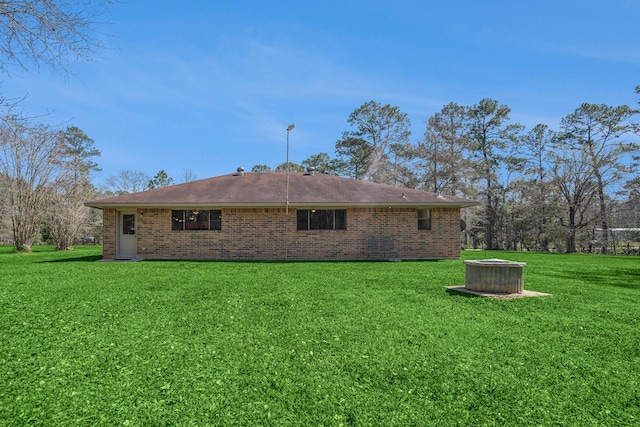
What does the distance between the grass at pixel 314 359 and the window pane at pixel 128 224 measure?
8375 mm

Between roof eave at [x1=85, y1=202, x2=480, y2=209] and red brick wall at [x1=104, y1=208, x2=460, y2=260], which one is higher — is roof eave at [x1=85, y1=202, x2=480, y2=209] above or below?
above

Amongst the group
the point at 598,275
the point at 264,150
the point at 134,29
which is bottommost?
the point at 598,275

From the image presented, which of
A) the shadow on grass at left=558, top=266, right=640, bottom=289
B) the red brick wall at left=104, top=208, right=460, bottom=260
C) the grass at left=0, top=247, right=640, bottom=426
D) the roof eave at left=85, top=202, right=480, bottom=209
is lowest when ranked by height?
Answer: the shadow on grass at left=558, top=266, right=640, bottom=289

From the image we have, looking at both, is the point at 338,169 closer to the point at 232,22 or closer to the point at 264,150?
the point at 264,150

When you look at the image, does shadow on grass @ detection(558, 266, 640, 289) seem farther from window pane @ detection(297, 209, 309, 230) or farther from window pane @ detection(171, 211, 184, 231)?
window pane @ detection(171, 211, 184, 231)

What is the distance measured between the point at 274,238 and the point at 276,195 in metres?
1.88

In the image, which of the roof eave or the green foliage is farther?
the green foliage

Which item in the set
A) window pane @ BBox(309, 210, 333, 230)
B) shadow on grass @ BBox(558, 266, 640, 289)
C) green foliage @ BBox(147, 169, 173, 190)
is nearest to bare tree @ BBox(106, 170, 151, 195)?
green foliage @ BBox(147, 169, 173, 190)

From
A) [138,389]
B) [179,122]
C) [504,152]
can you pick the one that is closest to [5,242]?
[179,122]

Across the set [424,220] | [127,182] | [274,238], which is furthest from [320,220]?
[127,182]

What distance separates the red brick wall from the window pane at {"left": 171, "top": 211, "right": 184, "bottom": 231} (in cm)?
17

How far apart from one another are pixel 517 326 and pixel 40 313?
7122mm

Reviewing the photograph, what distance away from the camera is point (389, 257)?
15.1m

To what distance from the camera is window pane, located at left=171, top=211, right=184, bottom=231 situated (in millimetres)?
14969
